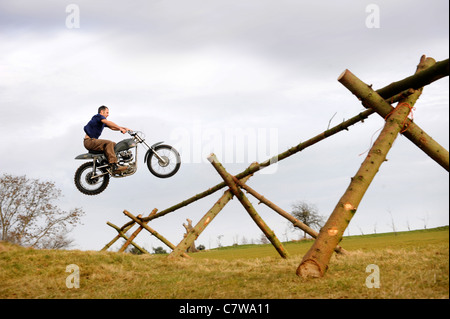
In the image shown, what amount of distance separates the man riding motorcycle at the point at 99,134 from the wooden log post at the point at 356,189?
398cm

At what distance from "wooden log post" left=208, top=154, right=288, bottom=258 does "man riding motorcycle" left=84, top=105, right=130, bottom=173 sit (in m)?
2.61

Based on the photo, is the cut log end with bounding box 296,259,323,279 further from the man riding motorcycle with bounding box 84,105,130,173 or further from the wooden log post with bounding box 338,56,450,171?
the man riding motorcycle with bounding box 84,105,130,173

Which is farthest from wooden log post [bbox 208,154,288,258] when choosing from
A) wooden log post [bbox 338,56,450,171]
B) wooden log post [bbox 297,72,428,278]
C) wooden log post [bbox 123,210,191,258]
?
wooden log post [bbox 123,210,191,258]

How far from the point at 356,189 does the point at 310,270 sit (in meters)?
1.32

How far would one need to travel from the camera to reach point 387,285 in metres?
4.86

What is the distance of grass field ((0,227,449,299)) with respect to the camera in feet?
16.2

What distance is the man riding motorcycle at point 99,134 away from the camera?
7371 mm

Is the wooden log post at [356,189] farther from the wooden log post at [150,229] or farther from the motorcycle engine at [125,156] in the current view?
the wooden log post at [150,229]

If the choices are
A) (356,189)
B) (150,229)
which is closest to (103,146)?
(356,189)

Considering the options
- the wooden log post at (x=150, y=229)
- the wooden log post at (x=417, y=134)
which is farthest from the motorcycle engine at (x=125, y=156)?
the wooden log post at (x=150, y=229)

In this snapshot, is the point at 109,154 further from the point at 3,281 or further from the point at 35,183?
the point at 35,183

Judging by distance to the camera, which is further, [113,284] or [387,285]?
[113,284]
